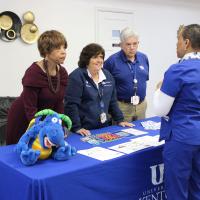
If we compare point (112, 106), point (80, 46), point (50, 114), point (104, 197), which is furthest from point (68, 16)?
point (104, 197)

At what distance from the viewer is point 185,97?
165 cm

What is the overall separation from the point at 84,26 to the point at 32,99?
234cm

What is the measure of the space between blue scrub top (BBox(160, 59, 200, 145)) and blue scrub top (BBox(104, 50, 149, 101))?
3.58 ft

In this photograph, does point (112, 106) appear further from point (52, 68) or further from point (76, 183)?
point (76, 183)

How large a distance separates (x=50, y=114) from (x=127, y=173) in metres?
0.54

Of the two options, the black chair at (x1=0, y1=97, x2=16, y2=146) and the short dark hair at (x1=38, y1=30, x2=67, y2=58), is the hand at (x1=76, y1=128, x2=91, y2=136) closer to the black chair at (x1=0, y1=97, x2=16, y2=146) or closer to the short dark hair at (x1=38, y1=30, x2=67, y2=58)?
A: the short dark hair at (x1=38, y1=30, x2=67, y2=58)

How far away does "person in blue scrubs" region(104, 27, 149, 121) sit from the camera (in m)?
2.78

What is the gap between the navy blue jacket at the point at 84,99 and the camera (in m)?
2.31

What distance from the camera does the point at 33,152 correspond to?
1.62 m

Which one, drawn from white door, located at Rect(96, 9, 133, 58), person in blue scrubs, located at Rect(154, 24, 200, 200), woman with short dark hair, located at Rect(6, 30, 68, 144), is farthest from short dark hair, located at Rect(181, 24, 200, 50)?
white door, located at Rect(96, 9, 133, 58)

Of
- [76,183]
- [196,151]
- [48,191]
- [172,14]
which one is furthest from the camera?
[172,14]

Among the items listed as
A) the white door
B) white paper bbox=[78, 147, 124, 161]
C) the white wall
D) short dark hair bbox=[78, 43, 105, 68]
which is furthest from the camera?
the white door

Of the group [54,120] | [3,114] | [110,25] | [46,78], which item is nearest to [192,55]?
[54,120]

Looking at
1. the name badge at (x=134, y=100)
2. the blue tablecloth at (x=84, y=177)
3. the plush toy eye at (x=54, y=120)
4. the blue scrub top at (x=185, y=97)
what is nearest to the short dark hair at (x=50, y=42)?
the plush toy eye at (x=54, y=120)
